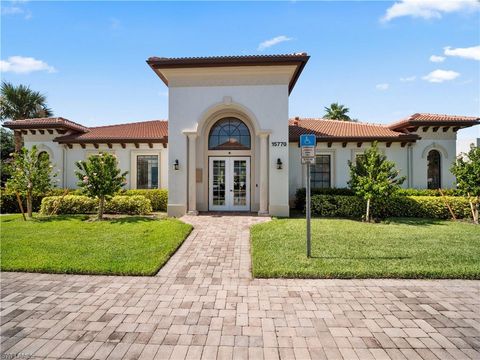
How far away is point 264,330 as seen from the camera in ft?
11.1

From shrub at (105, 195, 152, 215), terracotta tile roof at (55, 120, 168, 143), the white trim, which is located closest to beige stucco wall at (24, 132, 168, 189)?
terracotta tile roof at (55, 120, 168, 143)

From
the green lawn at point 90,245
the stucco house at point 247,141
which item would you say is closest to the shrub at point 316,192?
the stucco house at point 247,141

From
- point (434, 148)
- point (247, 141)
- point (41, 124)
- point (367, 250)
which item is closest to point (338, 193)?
point (247, 141)

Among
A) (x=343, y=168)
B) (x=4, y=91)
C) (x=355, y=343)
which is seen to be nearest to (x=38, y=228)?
(x=355, y=343)

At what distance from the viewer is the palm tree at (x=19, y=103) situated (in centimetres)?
1975

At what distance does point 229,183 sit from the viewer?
12.1m

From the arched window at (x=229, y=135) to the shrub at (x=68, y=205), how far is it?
6120 mm

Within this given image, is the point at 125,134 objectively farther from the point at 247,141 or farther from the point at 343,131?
the point at 343,131

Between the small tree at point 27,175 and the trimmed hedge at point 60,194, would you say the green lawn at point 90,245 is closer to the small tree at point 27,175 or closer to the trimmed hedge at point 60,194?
the small tree at point 27,175

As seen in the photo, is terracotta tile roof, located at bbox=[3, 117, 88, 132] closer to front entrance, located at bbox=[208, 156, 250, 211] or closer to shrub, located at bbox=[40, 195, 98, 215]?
shrub, located at bbox=[40, 195, 98, 215]

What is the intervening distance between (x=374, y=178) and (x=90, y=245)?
33.3 ft

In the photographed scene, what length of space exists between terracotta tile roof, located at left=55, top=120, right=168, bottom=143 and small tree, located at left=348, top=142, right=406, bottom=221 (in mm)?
9943

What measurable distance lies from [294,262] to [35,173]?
→ 11.1 m

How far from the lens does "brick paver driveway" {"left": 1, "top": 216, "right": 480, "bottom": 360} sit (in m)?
3.03
